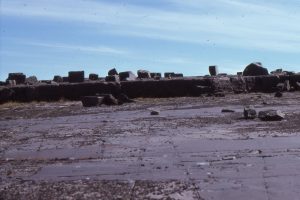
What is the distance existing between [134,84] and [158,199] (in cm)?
1573

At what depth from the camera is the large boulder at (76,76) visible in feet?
71.8

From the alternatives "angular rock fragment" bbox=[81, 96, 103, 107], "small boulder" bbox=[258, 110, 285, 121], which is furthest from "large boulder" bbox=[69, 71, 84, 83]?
"small boulder" bbox=[258, 110, 285, 121]

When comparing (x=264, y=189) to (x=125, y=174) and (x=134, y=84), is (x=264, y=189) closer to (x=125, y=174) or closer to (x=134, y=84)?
(x=125, y=174)

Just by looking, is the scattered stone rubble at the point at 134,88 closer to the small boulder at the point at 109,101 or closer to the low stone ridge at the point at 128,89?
the low stone ridge at the point at 128,89

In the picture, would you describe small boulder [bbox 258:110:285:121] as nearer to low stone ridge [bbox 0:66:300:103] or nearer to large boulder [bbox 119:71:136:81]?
low stone ridge [bbox 0:66:300:103]

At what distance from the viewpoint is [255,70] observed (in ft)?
75.6

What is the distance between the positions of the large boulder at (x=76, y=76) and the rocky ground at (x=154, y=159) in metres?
10.5

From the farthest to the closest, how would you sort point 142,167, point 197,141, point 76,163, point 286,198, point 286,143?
point 197,141, point 286,143, point 76,163, point 142,167, point 286,198

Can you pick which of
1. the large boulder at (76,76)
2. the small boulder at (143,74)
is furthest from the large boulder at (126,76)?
the large boulder at (76,76)

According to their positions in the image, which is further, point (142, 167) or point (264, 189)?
point (142, 167)

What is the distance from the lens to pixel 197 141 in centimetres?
782

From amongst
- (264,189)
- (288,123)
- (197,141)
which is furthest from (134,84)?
(264,189)

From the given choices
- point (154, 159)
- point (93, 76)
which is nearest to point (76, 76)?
point (93, 76)

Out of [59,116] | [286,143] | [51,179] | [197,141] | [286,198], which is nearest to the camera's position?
[286,198]
